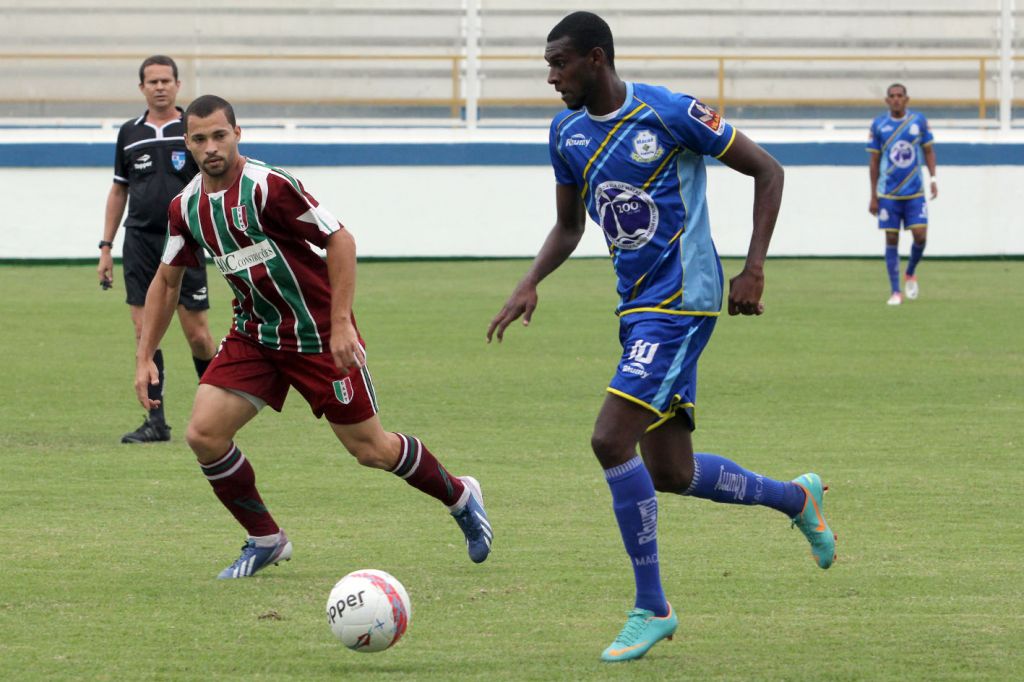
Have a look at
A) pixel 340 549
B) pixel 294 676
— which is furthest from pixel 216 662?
pixel 340 549

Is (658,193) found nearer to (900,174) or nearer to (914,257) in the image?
(914,257)

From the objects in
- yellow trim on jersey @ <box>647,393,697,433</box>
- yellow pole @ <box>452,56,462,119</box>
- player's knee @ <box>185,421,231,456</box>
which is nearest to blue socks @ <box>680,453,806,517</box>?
yellow trim on jersey @ <box>647,393,697,433</box>

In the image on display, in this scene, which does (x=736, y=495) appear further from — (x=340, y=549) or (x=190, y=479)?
(x=190, y=479)

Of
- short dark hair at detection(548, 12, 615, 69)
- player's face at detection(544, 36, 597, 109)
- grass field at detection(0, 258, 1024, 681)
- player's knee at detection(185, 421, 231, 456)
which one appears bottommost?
grass field at detection(0, 258, 1024, 681)

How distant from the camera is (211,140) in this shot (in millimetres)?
5754

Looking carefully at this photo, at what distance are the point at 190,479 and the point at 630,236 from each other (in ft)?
11.4

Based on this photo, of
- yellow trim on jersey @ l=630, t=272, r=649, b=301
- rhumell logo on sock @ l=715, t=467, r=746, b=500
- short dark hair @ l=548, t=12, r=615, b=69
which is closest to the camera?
short dark hair @ l=548, t=12, r=615, b=69

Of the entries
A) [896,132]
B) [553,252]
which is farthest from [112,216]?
[896,132]

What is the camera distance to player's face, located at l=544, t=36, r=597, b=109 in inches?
209

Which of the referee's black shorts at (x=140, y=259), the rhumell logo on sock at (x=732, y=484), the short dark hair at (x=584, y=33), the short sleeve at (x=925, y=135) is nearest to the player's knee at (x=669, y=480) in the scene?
the rhumell logo on sock at (x=732, y=484)

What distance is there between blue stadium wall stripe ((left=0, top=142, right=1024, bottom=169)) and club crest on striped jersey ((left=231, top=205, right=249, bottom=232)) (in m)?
15.6

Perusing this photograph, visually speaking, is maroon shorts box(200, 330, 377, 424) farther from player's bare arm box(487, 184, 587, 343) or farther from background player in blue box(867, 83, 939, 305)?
background player in blue box(867, 83, 939, 305)

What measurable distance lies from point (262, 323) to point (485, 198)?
16.2 meters

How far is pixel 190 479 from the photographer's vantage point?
26.4 feet
